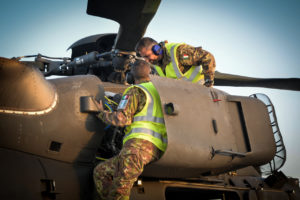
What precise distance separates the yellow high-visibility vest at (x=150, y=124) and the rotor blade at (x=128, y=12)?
24.3 inches

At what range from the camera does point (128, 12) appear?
7.23ft

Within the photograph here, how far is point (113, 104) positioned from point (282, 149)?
101 inches

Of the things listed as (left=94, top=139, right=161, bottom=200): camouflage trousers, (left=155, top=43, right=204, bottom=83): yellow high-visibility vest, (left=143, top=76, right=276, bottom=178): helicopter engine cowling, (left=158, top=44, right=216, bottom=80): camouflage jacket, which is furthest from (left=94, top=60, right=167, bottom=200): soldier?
(left=158, top=44, right=216, bottom=80): camouflage jacket

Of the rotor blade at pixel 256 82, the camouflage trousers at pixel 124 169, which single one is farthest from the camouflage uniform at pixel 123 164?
the rotor blade at pixel 256 82

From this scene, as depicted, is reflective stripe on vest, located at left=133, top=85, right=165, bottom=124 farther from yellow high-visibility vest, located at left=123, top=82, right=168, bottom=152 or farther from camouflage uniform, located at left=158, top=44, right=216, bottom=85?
camouflage uniform, located at left=158, top=44, right=216, bottom=85

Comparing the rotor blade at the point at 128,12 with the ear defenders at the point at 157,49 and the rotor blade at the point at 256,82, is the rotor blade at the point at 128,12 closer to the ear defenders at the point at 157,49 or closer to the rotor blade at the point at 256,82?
the ear defenders at the point at 157,49

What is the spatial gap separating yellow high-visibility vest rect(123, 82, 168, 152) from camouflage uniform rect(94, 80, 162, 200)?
0.17 feet

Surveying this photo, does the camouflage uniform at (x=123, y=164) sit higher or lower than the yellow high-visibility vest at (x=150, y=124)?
lower

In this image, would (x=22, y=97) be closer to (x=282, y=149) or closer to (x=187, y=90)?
(x=187, y=90)

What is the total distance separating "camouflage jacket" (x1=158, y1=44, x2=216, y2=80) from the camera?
3324mm

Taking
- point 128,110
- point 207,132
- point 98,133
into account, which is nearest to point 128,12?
point 128,110

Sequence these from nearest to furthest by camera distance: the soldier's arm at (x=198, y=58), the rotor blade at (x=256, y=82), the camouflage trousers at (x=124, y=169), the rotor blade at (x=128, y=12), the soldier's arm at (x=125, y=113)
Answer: the rotor blade at (x=128, y=12) → the camouflage trousers at (x=124, y=169) → the soldier's arm at (x=125, y=113) → the soldier's arm at (x=198, y=58) → the rotor blade at (x=256, y=82)

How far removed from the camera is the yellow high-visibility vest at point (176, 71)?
3.42m

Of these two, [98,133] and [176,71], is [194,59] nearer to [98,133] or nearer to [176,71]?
[176,71]
